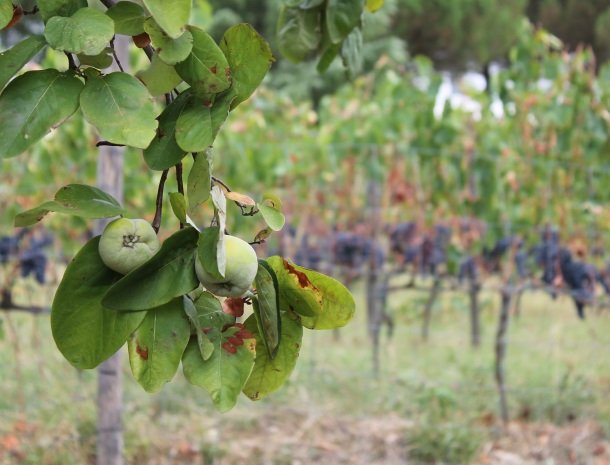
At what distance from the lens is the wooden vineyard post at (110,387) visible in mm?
2006

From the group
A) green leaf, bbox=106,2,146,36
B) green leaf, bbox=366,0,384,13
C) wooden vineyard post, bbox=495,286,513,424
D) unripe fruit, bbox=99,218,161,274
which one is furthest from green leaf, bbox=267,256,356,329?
wooden vineyard post, bbox=495,286,513,424

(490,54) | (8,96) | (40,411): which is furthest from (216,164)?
(490,54)

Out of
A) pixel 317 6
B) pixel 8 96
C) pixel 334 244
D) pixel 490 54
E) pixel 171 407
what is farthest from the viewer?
pixel 490 54

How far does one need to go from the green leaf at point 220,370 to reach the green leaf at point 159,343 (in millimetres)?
16

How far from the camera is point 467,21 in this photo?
17344 mm

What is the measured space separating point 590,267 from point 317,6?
2919 millimetres

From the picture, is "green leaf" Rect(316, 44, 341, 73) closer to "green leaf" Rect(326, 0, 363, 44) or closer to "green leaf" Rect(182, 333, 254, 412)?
"green leaf" Rect(326, 0, 363, 44)

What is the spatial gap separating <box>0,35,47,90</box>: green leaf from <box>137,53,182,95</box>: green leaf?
10 cm

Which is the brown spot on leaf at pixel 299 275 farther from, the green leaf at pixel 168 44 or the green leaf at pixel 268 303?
the green leaf at pixel 168 44

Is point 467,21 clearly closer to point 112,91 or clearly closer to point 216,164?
point 216,164

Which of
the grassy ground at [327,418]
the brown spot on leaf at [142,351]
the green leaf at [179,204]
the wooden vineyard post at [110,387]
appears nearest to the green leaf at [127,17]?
the green leaf at [179,204]

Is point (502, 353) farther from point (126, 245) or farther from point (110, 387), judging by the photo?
point (126, 245)

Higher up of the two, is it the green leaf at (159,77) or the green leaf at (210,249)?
the green leaf at (159,77)

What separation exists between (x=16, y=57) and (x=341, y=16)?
54 centimetres
